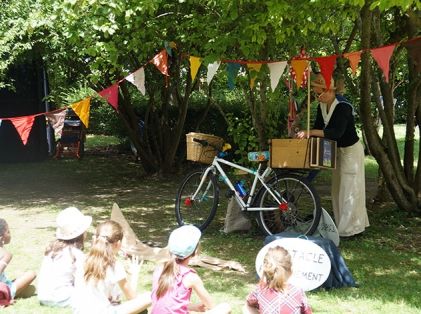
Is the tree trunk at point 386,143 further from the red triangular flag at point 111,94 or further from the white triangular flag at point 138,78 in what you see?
the red triangular flag at point 111,94

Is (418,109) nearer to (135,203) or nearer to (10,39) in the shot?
(135,203)

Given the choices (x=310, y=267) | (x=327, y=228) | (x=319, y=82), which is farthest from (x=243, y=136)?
(x=310, y=267)

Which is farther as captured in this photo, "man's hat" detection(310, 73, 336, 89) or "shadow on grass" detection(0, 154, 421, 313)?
"man's hat" detection(310, 73, 336, 89)

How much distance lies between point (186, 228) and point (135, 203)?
18.1ft

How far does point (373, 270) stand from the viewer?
17.1 feet

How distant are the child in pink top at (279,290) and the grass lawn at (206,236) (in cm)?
99

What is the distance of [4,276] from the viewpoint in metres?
4.41

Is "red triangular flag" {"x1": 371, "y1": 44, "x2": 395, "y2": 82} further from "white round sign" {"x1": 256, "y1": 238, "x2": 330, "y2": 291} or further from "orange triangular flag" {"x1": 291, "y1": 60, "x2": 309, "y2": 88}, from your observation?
"white round sign" {"x1": 256, "y1": 238, "x2": 330, "y2": 291}

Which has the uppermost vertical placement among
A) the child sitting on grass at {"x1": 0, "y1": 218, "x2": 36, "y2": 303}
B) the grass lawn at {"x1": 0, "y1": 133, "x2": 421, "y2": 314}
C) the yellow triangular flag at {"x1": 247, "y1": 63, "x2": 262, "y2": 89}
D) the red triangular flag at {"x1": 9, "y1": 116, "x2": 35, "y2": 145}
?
the yellow triangular flag at {"x1": 247, "y1": 63, "x2": 262, "y2": 89}

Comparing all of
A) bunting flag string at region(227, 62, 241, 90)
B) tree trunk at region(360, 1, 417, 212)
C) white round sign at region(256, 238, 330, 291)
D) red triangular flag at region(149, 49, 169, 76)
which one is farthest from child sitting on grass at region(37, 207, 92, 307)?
tree trunk at region(360, 1, 417, 212)

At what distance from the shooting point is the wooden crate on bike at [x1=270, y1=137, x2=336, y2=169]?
5750 millimetres

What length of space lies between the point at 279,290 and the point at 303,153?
8.90ft

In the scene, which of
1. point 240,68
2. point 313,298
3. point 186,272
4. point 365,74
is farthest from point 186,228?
point 365,74

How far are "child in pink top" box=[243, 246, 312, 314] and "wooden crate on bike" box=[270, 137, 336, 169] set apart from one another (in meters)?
2.54
